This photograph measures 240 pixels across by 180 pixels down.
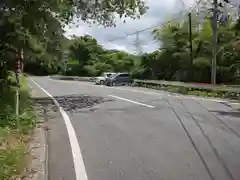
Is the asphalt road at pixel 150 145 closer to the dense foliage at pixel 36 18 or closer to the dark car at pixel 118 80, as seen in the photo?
the dense foliage at pixel 36 18

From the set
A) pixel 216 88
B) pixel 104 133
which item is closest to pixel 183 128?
pixel 104 133

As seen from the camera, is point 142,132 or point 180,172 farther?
point 142,132

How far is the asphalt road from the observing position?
7.40 metres

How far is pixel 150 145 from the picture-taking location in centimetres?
969

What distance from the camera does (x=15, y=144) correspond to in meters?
9.96

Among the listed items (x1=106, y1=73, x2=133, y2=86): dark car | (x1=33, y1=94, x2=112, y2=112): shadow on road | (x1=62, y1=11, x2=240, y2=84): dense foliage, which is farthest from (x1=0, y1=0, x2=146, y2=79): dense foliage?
(x1=106, y1=73, x2=133, y2=86): dark car

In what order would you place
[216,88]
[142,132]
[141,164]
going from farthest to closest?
1. [216,88]
2. [142,132]
3. [141,164]

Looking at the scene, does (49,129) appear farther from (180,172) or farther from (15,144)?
(180,172)

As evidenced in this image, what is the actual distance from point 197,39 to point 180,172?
1425 inches

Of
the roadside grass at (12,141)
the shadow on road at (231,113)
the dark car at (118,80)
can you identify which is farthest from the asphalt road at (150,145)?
the dark car at (118,80)

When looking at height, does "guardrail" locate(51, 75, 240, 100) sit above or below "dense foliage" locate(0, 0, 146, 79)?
below

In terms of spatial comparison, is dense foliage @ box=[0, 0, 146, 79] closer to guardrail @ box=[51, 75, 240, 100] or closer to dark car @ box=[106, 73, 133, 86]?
guardrail @ box=[51, 75, 240, 100]

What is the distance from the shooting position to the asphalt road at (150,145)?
7.40 m

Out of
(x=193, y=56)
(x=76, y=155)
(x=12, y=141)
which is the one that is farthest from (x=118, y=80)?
(x=76, y=155)
